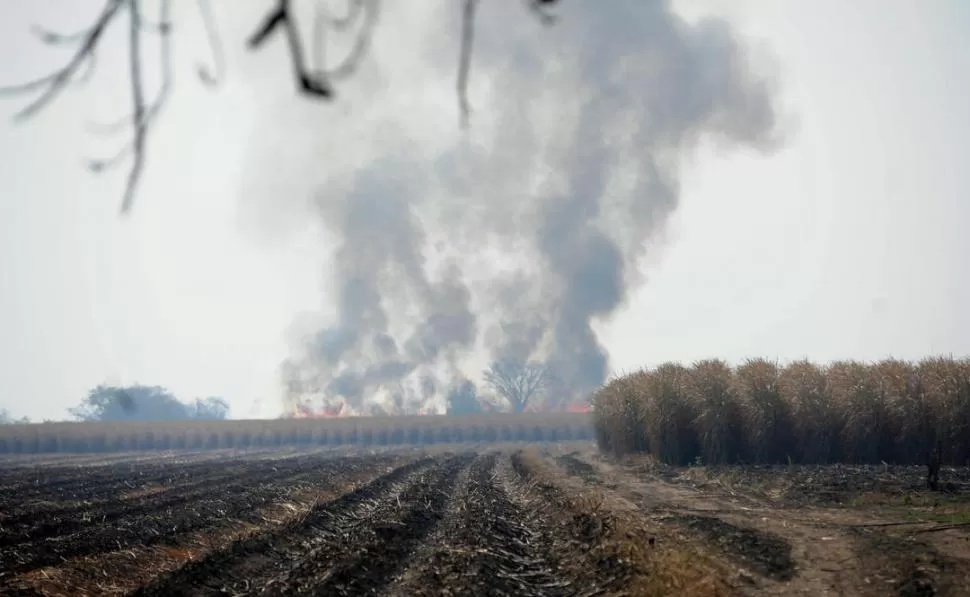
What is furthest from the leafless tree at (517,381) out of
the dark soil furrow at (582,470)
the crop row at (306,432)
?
the dark soil furrow at (582,470)

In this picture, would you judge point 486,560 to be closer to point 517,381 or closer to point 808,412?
point 808,412

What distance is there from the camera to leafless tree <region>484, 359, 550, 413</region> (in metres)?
119

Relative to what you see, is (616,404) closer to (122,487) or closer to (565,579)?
(122,487)

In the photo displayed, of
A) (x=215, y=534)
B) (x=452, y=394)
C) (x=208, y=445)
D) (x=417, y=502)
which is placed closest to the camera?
(x=215, y=534)

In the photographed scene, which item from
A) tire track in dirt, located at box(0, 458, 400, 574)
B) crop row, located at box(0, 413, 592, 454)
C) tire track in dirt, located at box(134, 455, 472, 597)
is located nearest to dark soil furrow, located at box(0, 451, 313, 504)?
tire track in dirt, located at box(0, 458, 400, 574)

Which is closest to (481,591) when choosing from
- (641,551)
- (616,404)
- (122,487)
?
(641,551)

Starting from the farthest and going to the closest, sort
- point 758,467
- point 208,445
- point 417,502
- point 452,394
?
point 452,394
point 208,445
point 758,467
point 417,502

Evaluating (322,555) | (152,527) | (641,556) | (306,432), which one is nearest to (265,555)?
(322,555)

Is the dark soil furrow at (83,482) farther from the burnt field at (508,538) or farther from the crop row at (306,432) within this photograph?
the crop row at (306,432)

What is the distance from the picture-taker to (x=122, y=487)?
80.5 feet

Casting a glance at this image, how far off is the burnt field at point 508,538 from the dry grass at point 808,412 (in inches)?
76.1

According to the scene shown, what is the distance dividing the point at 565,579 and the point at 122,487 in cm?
1799

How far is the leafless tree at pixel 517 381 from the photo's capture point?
391ft

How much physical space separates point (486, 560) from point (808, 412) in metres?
16.3
